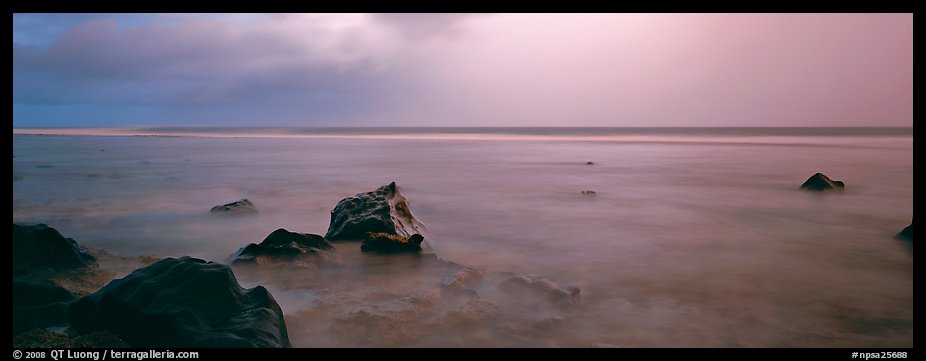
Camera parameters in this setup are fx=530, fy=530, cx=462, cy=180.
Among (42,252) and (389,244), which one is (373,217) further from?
(42,252)

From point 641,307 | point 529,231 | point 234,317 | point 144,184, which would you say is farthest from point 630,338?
point 144,184

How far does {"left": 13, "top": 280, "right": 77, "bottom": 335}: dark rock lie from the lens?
320 centimetres

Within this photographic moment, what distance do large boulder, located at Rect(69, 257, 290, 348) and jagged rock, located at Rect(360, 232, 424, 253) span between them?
1.93 metres

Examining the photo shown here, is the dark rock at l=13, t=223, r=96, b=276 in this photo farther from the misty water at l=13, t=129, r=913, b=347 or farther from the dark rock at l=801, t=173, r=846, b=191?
the dark rock at l=801, t=173, r=846, b=191

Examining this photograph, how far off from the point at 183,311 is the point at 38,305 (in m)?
1.22

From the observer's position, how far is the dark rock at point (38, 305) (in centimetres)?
320

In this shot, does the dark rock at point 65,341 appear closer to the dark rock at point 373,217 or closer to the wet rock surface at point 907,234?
the dark rock at point 373,217

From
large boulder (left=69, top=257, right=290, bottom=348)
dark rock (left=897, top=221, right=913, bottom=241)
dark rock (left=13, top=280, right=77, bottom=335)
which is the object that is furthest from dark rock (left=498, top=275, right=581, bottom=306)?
dark rock (left=897, top=221, right=913, bottom=241)

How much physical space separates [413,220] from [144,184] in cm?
789

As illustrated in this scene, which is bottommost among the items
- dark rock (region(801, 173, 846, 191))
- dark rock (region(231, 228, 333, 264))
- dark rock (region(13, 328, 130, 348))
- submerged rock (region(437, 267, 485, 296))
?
dark rock (region(13, 328, 130, 348))

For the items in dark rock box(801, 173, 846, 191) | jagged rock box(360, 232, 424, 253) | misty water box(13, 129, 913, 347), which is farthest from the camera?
dark rock box(801, 173, 846, 191)

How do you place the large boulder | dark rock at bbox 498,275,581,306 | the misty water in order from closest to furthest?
the large boulder, the misty water, dark rock at bbox 498,275,581,306
